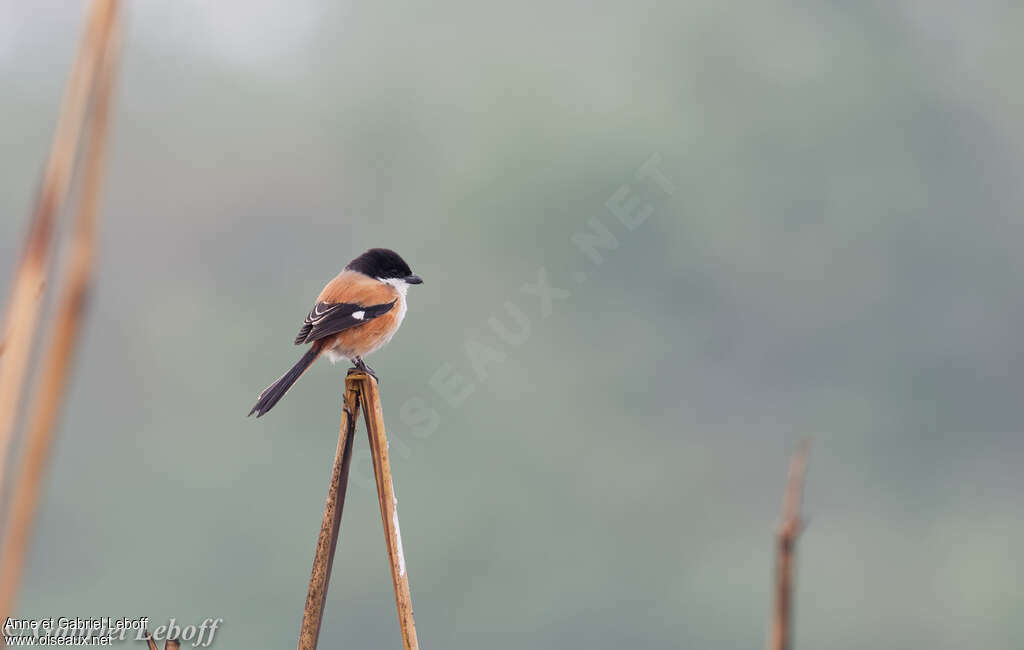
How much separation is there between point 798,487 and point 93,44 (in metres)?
0.68

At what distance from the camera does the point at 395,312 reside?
4.38 metres

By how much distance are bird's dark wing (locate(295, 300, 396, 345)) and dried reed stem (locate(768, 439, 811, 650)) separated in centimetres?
320

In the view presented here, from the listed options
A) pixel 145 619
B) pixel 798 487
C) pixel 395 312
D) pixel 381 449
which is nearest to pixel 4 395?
pixel 798 487

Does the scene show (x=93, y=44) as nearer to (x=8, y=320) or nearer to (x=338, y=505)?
(x=8, y=320)

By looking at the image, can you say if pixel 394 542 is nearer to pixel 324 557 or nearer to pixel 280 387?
pixel 324 557

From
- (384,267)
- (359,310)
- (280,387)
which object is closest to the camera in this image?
(280,387)

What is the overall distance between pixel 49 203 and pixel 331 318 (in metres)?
3.38

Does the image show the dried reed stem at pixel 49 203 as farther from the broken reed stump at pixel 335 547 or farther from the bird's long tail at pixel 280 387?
the bird's long tail at pixel 280 387

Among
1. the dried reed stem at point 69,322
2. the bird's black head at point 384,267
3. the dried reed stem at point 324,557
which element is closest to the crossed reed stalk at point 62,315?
the dried reed stem at point 69,322

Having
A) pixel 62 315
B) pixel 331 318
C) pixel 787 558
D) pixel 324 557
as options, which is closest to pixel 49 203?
pixel 62 315

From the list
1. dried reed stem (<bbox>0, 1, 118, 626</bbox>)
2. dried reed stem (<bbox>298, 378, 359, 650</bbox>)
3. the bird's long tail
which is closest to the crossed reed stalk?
dried reed stem (<bbox>0, 1, 118, 626</bbox>)

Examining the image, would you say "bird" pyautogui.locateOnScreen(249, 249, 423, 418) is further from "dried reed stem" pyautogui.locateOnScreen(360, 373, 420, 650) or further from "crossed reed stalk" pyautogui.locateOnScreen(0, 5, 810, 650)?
"crossed reed stalk" pyautogui.locateOnScreen(0, 5, 810, 650)

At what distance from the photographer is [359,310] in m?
4.22

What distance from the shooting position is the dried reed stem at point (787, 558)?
83 centimetres
